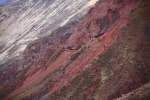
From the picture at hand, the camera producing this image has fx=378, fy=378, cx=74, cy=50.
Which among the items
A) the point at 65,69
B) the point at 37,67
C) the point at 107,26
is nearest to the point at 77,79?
the point at 65,69

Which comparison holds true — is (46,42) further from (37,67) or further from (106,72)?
(106,72)

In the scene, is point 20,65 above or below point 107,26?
below

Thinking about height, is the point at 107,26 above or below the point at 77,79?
above

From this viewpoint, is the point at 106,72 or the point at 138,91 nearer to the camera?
the point at 138,91

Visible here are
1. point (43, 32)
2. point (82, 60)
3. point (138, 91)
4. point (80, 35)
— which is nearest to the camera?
point (138, 91)

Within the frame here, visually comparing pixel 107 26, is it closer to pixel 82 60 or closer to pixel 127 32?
pixel 82 60

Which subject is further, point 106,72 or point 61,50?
point 61,50

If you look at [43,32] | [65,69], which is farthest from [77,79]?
[43,32]

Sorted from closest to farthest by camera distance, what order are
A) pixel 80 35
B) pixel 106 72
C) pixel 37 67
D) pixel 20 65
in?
1. pixel 106 72
2. pixel 80 35
3. pixel 37 67
4. pixel 20 65

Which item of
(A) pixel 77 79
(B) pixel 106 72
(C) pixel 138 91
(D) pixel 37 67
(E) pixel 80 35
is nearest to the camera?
(C) pixel 138 91
